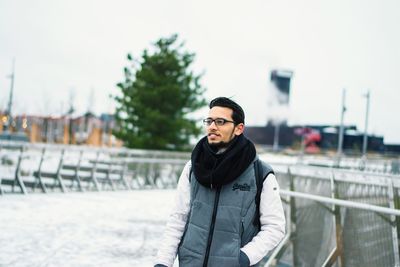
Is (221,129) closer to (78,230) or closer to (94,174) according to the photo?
(78,230)

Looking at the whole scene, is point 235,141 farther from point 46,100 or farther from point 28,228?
point 46,100

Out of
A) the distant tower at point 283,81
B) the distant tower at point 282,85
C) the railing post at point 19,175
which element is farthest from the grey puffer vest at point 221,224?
the distant tower at point 283,81

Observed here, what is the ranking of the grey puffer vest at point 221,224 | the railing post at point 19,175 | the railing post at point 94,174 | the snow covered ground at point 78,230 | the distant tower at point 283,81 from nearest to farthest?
the grey puffer vest at point 221,224
the snow covered ground at point 78,230
the railing post at point 19,175
the railing post at point 94,174
the distant tower at point 283,81

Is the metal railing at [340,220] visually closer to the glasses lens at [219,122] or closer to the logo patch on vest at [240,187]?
the logo patch on vest at [240,187]

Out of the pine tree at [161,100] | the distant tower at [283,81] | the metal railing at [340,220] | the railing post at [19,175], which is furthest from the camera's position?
the distant tower at [283,81]

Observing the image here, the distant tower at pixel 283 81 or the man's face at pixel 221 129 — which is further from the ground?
the distant tower at pixel 283 81

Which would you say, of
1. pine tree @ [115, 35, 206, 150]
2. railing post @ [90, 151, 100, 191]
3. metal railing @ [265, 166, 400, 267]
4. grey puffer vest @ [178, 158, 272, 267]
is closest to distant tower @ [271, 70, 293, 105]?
pine tree @ [115, 35, 206, 150]

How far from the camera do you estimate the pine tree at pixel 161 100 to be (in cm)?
2320

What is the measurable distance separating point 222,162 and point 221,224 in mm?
318

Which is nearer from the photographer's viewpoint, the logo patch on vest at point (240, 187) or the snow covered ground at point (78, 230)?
the logo patch on vest at point (240, 187)

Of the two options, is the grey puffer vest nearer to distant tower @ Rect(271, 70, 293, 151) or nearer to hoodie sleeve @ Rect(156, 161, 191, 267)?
hoodie sleeve @ Rect(156, 161, 191, 267)

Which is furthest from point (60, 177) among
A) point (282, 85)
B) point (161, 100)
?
point (282, 85)

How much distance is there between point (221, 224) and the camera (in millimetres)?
2520

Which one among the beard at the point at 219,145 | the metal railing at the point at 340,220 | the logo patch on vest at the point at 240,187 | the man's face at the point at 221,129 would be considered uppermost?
the man's face at the point at 221,129
